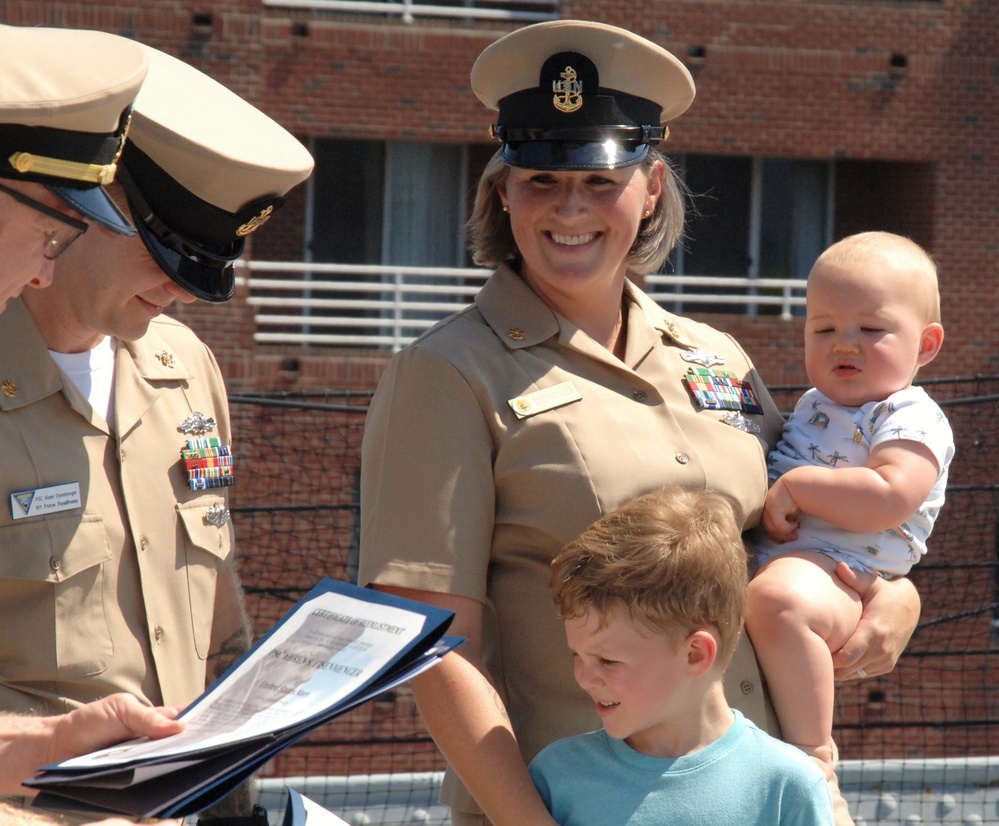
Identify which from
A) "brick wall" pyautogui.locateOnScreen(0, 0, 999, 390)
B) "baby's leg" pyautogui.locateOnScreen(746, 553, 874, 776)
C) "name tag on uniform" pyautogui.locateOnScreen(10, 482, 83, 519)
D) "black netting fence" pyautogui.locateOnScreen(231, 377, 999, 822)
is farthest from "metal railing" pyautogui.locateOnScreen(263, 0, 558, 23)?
"baby's leg" pyautogui.locateOnScreen(746, 553, 874, 776)

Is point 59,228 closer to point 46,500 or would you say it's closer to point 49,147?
point 49,147

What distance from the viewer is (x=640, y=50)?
312cm

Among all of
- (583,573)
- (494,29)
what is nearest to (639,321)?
(583,573)

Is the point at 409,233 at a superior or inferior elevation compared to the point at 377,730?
superior

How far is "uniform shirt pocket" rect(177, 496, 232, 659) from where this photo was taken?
3.16 m

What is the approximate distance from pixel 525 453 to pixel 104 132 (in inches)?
39.8

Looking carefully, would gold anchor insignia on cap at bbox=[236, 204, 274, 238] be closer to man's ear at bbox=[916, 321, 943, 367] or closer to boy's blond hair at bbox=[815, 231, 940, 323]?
boy's blond hair at bbox=[815, 231, 940, 323]

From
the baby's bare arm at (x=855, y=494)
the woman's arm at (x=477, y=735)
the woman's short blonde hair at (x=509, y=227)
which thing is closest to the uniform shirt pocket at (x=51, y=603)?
the woman's arm at (x=477, y=735)

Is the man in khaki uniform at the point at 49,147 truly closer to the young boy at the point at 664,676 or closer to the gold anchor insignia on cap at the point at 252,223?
the gold anchor insignia on cap at the point at 252,223

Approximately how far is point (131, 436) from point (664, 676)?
129 cm

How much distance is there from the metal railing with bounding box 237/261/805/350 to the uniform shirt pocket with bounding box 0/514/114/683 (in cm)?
1096

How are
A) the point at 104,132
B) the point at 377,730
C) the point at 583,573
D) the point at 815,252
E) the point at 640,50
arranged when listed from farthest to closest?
the point at 815,252
the point at 377,730
the point at 640,50
the point at 583,573
the point at 104,132

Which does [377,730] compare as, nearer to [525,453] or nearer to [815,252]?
[815,252]

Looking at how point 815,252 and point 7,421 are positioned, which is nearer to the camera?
point 7,421
